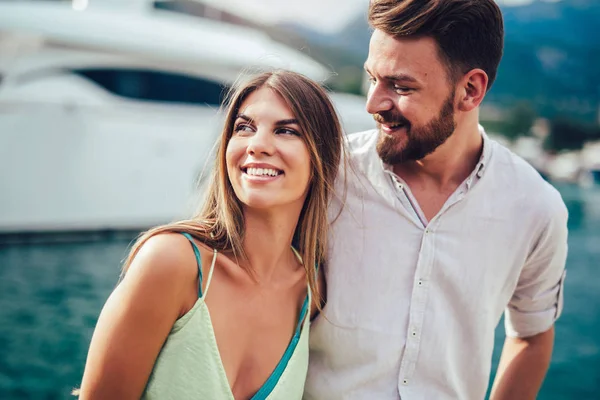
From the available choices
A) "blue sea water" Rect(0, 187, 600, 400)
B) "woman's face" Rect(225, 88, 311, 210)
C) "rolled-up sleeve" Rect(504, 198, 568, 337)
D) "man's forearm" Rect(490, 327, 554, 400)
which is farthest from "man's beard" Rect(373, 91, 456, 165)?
"blue sea water" Rect(0, 187, 600, 400)

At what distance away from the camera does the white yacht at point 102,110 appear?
10.3 m

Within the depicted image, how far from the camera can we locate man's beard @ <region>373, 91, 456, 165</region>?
2.33 meters

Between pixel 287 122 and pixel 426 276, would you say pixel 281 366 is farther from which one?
pixel 287 122

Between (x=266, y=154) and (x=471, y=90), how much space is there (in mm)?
918

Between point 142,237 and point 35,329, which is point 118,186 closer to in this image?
point 35,329

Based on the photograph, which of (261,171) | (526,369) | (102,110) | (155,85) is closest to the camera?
(261,171)

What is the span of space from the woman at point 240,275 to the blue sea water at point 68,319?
4575mm

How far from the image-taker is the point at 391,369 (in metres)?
2.23

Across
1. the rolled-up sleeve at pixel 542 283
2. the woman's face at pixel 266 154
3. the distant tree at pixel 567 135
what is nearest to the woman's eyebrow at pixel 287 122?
the woman's face at pixel 266 154

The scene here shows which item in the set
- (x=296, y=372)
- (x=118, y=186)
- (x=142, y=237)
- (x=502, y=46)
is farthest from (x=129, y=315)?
(x=118, y=186)

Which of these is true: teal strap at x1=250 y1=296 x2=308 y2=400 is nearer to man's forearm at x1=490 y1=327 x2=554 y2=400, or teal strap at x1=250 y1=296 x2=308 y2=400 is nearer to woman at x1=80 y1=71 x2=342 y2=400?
woman at x1=80 y1=71 x2=342 y2=400

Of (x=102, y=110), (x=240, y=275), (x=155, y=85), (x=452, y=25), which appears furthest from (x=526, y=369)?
(x=155, y=85)

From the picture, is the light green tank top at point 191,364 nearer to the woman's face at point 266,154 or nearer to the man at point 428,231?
the woman's face at point 266,154

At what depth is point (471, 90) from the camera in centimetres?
243
